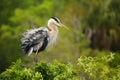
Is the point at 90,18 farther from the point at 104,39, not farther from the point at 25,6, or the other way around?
the point at 25,6

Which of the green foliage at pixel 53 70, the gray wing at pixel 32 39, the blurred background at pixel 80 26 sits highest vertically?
the blurred background at pixel 80 26

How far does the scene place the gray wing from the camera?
56.9ft

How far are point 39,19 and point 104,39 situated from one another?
30.1ft

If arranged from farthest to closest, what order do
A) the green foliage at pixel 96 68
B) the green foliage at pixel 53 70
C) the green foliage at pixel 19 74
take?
the green foliage at pixel 96 68
the green foliage at pixel 53 70
the green foliage at pixel 19 74

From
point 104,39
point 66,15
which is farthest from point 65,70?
point 66,15

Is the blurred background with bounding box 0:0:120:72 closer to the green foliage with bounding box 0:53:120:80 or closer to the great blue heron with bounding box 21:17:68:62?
the great blue heron with bounding box 21:17:68:62

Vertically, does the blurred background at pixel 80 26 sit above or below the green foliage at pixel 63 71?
above

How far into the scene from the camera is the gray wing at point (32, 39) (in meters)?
17.3

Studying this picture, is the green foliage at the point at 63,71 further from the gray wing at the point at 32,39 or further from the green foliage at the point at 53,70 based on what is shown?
the gray wing at the point at 32,39

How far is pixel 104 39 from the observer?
1435 inches

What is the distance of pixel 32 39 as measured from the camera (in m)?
17.5

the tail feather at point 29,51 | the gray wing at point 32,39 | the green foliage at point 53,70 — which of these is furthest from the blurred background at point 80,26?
the green foliage at point 53,70

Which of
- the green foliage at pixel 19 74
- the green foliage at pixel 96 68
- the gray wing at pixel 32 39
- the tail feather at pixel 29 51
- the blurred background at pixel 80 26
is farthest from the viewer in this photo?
the blurred background at pixel 80 26

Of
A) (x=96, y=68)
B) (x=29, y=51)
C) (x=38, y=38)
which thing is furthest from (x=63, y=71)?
(x=38, y=38)
